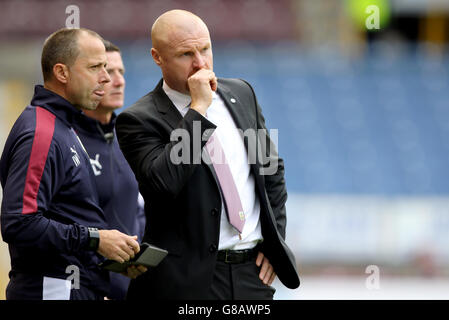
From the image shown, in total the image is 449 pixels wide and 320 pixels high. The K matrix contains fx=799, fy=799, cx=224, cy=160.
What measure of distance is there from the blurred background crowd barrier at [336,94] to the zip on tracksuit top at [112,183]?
628 cm

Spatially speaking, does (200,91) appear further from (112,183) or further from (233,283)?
(112,183)

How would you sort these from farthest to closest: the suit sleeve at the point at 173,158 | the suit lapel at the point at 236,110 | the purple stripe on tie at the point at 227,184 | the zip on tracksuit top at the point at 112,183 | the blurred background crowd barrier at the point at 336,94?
1. the blurred background crowd barrier at the point at 336,94
2. the zip on tracksuit top at the point at 112,183
3. the suit lapel at the point at 236,110
4. the purple stripe on tie at the point at 227,184
5. the suit sleeve at the point at 173,158

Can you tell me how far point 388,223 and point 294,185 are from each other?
76.1 inches

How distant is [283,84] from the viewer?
13797 mm

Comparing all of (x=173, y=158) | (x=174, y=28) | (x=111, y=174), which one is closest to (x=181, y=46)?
(x=174, y=28)

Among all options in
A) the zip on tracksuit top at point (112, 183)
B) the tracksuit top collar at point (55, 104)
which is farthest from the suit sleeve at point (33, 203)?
the zip on tracksuit top at point (112, 183)

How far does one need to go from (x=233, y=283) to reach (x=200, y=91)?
0.76 meters

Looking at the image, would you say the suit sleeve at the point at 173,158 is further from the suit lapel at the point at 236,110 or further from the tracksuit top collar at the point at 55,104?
the tracksuit top collar at the point at 55,104

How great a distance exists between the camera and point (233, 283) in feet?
10.3

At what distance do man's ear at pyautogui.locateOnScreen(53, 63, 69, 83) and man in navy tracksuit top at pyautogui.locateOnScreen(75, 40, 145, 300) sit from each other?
0.57m

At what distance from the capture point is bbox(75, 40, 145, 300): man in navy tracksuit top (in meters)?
4.00

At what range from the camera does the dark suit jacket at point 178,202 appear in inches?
118
